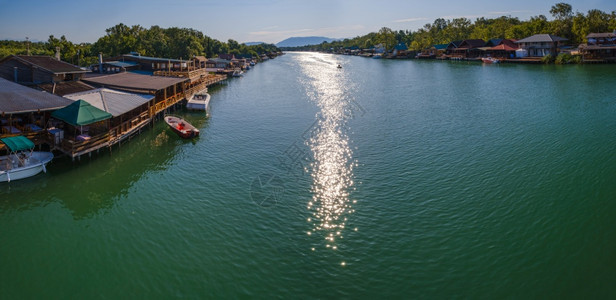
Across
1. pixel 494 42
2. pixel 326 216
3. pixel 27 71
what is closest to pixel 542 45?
pixel 494 42

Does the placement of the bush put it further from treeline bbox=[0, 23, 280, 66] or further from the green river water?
treeline bbox=[0, 23, 280, 66]

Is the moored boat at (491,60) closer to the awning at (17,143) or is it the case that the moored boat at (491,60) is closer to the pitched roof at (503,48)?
the pitched roof at (503,48)

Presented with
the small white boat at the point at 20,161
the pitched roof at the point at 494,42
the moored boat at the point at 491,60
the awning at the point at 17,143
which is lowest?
the small white boat at the point at 20,161

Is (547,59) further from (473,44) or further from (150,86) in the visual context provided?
(150,86)

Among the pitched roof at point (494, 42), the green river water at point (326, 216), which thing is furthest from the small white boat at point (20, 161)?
the pitched roof at point (494, 42)

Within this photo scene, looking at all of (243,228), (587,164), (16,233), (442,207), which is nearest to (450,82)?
(587,164)

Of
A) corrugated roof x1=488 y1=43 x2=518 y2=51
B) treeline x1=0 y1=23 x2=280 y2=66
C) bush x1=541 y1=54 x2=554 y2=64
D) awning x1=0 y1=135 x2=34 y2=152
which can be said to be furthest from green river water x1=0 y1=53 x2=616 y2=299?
corrugated roof x1=488 y1=43 x2=518 y2=51
